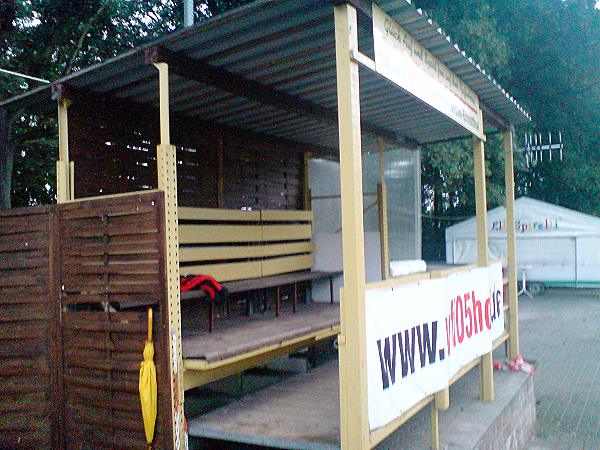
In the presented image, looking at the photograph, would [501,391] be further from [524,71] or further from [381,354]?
[524,71]

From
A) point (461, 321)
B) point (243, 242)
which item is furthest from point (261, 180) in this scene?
point (461, 321)

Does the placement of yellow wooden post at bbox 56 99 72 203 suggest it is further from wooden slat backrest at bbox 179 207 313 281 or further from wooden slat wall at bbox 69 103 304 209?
wooden slat backrest at bbox 179 207 313 281

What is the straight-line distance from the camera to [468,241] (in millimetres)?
21203

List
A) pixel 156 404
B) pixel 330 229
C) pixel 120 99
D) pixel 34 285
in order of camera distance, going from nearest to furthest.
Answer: pixel 156 404, pixel 34 285, pixel 120 99, pixel 330 229

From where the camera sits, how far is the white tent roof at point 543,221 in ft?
63.4

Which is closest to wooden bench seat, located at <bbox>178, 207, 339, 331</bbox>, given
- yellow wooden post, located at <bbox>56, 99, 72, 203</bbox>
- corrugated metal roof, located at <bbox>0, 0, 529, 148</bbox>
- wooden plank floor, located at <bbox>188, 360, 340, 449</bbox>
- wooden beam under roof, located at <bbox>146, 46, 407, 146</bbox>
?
wooden plank floor, located at <bbox>188, 360, 340, 449</bbox>

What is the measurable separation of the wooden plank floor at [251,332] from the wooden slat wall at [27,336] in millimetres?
1163

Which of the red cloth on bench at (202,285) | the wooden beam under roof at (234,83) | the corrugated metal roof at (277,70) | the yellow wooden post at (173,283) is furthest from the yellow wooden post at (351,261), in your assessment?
the red cloth on bench at (202,285)

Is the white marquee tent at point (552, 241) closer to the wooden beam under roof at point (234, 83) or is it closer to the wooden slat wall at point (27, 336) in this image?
the wooden beam under roof at point (234, 83)

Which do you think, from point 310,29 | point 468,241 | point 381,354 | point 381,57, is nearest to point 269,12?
point 310,29

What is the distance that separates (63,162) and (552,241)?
1822cm

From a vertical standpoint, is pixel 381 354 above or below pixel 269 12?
below

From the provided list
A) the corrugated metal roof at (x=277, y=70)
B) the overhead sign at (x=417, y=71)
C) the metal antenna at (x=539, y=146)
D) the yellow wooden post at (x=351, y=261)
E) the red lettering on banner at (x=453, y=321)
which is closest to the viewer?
the yellow wooden post at (x=351, y=261)

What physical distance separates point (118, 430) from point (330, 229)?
16.5 feet
